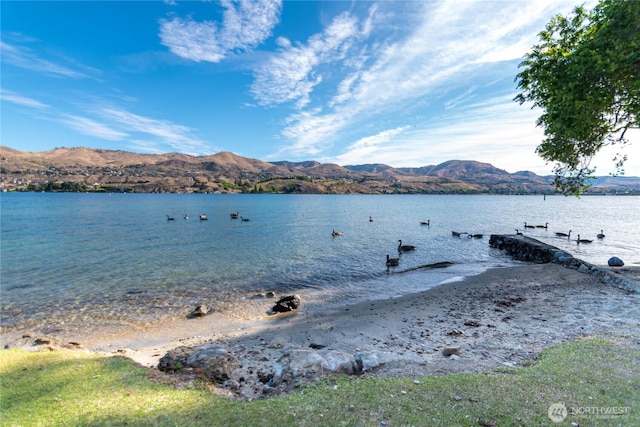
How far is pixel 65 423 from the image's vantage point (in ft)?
20.5

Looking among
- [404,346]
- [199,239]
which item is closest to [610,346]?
[404,346]

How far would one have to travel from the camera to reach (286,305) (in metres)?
18.3

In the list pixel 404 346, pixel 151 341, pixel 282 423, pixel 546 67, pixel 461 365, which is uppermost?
pixel 546 67

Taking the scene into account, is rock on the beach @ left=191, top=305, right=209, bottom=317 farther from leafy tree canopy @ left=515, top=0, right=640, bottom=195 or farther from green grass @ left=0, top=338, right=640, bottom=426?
leafy tree canopy @ left=515, top=0, right=640, bottom=195

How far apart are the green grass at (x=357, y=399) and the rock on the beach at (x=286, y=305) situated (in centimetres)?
977

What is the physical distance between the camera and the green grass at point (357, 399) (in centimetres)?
612

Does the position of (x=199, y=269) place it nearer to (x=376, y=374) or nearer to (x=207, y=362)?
(x=207, y=362)

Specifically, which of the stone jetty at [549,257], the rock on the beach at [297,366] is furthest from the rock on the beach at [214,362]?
the stone jetty at [549,257]

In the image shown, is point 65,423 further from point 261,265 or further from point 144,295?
point 261,265

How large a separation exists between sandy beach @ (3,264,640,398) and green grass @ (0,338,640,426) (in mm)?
1237

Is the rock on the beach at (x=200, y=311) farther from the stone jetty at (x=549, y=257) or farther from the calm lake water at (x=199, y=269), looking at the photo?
the stone jetty at (x=549, y=257)

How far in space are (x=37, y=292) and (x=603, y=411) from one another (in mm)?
31216

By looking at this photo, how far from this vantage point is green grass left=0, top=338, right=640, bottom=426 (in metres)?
6.12

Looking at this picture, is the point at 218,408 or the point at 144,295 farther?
the point at 144,295
